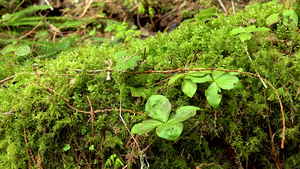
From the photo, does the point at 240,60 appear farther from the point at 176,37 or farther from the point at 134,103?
the point at 134,103

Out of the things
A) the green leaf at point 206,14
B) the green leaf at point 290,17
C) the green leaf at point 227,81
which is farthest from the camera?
the green leaf at point 206,14

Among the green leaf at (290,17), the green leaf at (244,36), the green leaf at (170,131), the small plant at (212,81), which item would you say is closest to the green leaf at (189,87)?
→ the small plant at (212,81)

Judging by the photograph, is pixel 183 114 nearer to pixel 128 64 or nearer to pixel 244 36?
pixel 128 64

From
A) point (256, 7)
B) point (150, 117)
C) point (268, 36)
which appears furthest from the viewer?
point (256, 7)

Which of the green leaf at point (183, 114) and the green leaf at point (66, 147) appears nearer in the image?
the green leaf at point (183, 114)

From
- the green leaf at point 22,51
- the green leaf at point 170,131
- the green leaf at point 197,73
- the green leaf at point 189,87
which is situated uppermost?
the green leaf at point 22,51

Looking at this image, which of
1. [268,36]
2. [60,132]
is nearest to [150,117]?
[60,132]

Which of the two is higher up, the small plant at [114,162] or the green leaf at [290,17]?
the green leaf at [290,17]

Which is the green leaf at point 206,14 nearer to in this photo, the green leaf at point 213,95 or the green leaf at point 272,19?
the green leaf at point 272,19
